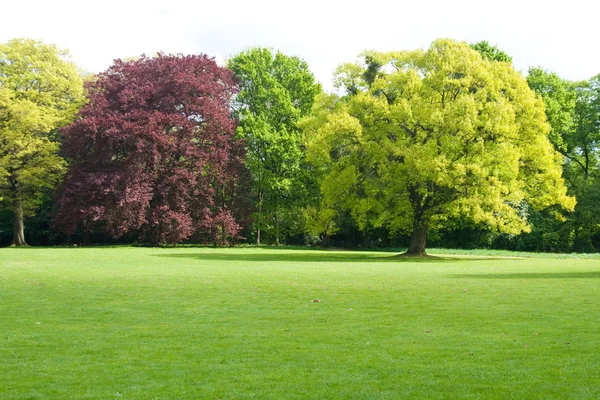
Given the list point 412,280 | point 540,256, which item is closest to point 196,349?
point 412,280

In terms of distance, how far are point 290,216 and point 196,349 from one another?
57212 mm

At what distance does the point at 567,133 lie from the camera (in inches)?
2490

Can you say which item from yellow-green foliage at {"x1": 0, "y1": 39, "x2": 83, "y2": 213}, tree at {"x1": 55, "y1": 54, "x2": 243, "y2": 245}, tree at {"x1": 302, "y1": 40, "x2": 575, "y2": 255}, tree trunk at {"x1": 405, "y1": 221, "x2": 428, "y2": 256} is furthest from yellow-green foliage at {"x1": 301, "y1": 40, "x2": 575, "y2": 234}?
yellow-green foliage at {"x1": 0, "y1": 39, "x2": 83, "y2": 213}

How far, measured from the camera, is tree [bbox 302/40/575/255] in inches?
1598

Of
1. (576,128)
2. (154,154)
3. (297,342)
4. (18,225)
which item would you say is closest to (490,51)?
(576,128)

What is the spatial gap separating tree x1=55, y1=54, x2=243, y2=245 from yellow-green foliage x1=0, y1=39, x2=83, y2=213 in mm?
2525

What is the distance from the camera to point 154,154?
57031 mm

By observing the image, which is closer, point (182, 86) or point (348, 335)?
point (348, 335)

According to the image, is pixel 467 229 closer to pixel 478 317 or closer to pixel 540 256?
pixel 540 256

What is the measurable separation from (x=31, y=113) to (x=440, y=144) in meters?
36.5

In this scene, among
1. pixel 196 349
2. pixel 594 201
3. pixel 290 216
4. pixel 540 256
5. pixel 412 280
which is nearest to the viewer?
pixel 196 349

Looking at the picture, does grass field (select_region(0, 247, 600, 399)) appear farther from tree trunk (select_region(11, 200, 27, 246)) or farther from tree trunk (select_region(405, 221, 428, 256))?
tree trunk (select_region(11, 200, 27, 246))

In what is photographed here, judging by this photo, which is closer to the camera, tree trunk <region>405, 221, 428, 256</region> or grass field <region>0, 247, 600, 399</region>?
grass field <region>0, 247, 600, 399</region>

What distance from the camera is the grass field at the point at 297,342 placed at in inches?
325
